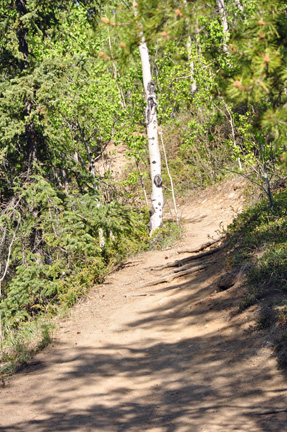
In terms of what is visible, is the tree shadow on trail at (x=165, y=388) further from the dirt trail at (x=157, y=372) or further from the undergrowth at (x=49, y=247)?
the undergrowth at (x=49, y=247)

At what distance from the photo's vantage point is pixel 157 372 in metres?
6.59

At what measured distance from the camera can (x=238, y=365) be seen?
617 centimetres

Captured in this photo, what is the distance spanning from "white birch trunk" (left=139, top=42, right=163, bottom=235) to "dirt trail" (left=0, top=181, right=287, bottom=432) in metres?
5.05

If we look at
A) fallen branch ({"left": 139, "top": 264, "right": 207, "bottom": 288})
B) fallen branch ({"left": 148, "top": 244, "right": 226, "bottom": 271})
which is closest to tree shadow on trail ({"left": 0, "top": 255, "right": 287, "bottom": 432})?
fallen branch ({"left": 139, "top": 264, "right": 207, "bottom": 288})

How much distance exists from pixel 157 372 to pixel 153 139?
366 inches

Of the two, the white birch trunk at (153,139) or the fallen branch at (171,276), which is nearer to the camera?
the fallen branch at (171,276)

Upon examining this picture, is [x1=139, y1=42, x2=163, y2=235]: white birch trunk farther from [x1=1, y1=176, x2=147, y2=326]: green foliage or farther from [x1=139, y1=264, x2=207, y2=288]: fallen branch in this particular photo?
[x1=139, y1=264, x2=207, y2=288]: fallen branch

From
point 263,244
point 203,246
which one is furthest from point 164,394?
point 203,246

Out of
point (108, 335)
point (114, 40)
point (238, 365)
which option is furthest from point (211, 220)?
point (114, 40)

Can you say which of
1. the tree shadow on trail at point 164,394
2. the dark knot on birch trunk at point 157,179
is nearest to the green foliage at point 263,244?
the tree shadow on trail at point 164,394

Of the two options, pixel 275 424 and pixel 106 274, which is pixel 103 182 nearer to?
pixel 106 274

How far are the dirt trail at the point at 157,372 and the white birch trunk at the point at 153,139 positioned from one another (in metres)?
5.05

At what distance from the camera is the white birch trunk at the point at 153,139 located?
583 inches

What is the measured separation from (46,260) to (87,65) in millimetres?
4573
